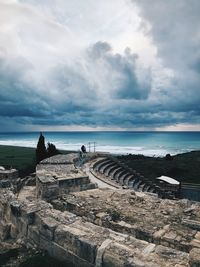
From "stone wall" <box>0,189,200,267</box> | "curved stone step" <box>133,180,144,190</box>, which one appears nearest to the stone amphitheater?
"stone wall" <box>0,189,200,267</box>

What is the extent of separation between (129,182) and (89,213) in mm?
12071

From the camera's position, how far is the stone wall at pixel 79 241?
5.18 m

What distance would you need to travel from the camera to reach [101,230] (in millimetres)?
6723

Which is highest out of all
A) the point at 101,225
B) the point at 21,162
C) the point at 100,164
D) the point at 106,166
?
the point at 100,164

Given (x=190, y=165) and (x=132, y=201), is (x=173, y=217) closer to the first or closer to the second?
(x=132, y=201)

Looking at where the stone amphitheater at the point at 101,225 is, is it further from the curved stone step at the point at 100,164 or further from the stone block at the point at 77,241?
the curved stone step at the point at 100,164

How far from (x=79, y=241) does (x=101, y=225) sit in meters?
3.22

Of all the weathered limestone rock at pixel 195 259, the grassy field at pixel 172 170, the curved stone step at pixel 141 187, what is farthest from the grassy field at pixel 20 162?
the weathered limestone rock at pixel 195 259

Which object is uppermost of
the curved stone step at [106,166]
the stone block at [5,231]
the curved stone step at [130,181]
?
the curved stone step at [106,166]

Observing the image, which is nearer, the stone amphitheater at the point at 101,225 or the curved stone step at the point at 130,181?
the stone amphitheater at the point at 101,225

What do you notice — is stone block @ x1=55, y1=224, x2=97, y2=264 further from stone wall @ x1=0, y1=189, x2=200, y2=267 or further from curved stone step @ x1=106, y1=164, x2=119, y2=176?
curved stone step @ x1=106, y1=164, x2=119, y2=176

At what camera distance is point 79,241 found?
591cm

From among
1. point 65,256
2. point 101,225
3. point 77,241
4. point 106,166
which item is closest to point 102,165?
point 106,166

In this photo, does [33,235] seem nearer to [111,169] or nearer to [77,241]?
[77,241]
